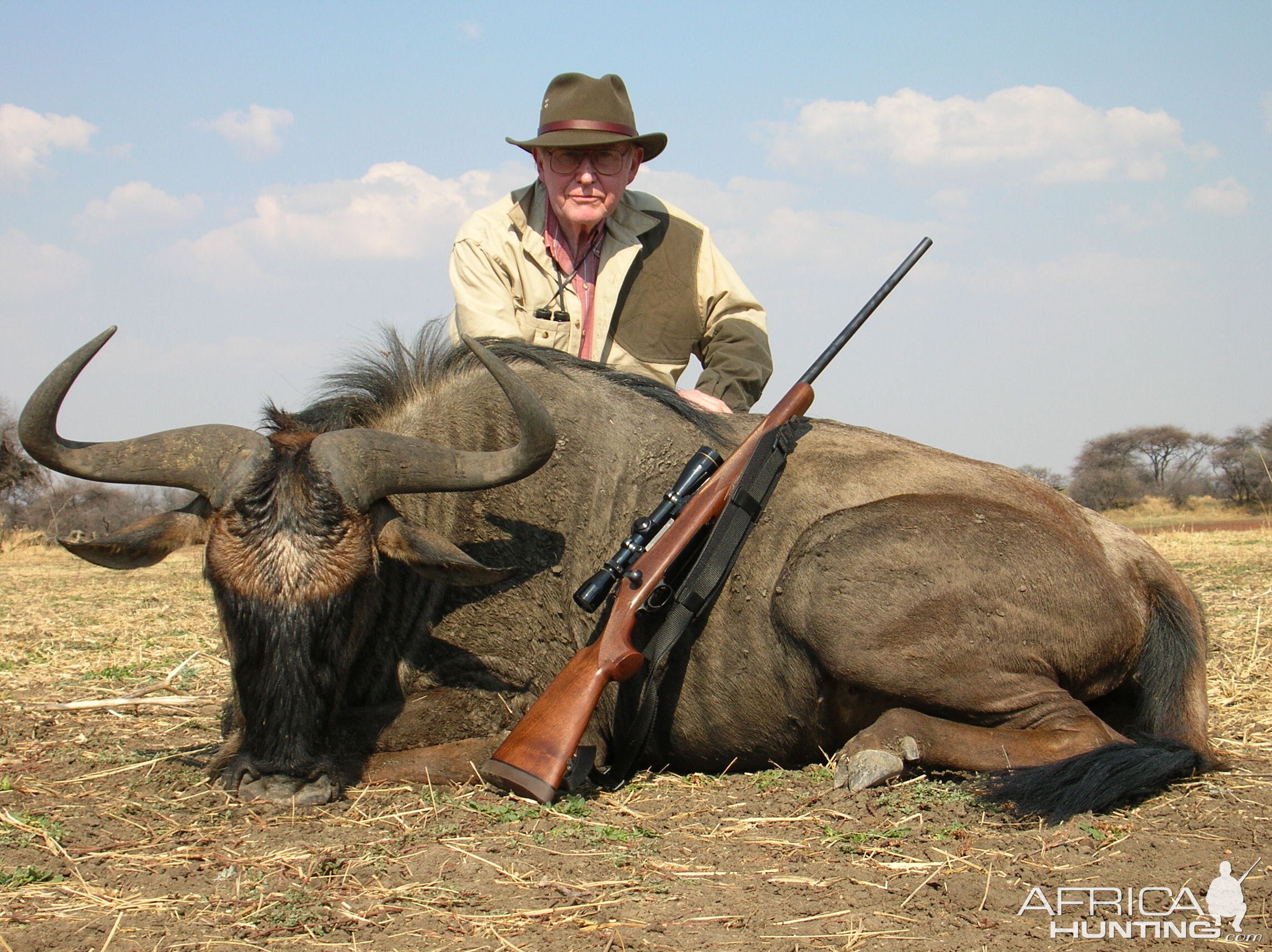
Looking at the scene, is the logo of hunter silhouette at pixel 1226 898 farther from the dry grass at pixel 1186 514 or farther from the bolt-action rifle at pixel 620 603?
the dry grass at pixel 1186 514

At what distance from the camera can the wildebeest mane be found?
523 cm

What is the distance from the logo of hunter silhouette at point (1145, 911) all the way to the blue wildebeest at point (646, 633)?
0.65m

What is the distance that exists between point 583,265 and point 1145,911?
4.99 m

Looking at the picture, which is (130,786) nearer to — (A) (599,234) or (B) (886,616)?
(B) (886,616)

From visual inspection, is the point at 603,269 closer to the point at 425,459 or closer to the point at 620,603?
the point at 425,459

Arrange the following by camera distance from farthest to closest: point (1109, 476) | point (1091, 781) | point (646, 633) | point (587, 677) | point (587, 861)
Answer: point (1109, 476) < point (646, 633) < point (587, 677) < point (1091, 781) < point (587, 861)

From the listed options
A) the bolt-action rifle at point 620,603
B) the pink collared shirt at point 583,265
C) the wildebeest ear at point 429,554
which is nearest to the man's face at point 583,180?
the pink collared shirt at point 583,265

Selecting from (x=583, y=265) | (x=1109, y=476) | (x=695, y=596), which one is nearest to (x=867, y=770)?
(x=695, y=596)

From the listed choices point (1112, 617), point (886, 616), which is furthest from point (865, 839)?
point (1112, 617)

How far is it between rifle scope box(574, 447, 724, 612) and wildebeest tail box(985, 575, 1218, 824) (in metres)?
1.68

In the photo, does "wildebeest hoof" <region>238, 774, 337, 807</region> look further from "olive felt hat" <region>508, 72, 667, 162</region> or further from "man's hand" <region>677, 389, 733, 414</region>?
"olive felt hat" <region>508, 72, 667, 162</region>

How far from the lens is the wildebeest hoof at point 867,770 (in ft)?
13.1

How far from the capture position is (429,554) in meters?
4.33

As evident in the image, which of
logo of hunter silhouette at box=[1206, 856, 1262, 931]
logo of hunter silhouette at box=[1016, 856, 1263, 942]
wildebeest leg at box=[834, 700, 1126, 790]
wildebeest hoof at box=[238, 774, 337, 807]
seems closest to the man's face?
wildebeest leg at box=[834, 700, 1126, 790]
